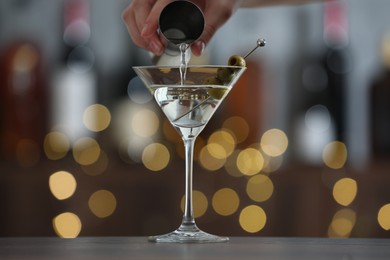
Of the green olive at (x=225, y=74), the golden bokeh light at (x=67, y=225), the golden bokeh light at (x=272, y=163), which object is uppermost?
the green olive at (x=225, y=74)

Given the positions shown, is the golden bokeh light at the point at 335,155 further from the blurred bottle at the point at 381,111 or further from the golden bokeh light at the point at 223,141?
the golden bokeh light at the point at 223,141

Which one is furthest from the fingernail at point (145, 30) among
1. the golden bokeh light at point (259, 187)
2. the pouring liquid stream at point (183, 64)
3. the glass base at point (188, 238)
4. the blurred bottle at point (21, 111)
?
the blurred bottle at point (21, 111)

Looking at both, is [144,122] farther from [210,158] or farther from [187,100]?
[187,100]

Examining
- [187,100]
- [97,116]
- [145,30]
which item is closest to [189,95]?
[187,100]

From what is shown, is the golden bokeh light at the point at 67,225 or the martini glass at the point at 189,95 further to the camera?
the golden bokeh light at the point at 67,225

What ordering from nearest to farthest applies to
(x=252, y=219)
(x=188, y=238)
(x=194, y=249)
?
(x=194, y=249) → (x=188, y=238) → (x=252, y=219)
